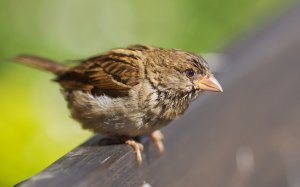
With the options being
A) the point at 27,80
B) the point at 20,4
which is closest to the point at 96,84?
the point at 27,80

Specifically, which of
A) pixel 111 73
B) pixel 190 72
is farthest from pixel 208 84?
pixel 111 73

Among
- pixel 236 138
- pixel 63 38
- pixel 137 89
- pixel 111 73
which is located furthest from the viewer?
pixel 63 38

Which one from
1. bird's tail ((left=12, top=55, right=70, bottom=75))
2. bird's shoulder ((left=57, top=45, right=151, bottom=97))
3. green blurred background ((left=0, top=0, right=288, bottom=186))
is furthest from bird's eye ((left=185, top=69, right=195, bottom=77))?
green blurred background ((left=0, top=0, right=288, bottom=186))

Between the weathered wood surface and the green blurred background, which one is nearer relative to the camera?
the weathered wood surface

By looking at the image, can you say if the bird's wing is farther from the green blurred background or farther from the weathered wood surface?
the green blurred background

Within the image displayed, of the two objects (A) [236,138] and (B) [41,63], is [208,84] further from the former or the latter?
(B) [41,63]

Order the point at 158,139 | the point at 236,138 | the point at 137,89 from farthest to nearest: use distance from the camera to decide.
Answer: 1. the point at 236,138
2. the point at 137,89
3. the point at 158,139

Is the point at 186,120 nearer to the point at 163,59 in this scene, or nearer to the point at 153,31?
the point at 163,59

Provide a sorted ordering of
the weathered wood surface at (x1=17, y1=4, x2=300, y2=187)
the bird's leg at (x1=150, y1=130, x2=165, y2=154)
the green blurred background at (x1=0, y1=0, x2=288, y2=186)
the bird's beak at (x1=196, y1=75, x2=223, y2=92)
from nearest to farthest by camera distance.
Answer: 1. the weathered wood surface at (x1=17, y1=4, x2=300, y2=187)
2. the bird's leg at (x1=150, y1=130, x2=165, y2=154)
3. the bird's beak at (x1=196, y1=75, x2=223, y2=92)
4. the green blurred background at (x1=0, y1=0, x2=288, y2=186)
